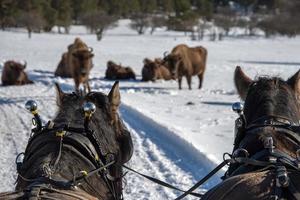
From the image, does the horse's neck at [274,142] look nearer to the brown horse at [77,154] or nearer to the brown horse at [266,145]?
the brown horse at [266,145]

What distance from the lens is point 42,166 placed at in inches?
122

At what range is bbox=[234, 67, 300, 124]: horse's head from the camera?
370 cm

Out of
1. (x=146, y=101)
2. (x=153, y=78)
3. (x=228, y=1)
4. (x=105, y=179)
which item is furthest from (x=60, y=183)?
(x=228, y=1)

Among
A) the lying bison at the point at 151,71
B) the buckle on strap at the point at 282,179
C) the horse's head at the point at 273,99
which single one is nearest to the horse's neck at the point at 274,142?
the horse's head at the point at 273,99

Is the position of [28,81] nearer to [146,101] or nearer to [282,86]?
[146,101]

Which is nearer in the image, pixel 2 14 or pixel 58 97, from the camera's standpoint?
pixel 58 97

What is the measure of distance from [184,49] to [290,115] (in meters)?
17.5

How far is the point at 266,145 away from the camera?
3.11 metres

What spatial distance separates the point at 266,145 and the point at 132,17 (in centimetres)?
7658

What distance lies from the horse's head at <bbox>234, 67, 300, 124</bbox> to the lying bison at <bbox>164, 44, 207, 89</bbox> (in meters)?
15.9

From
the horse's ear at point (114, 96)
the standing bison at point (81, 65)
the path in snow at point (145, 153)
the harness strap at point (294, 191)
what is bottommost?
the path in snow at point (145, 153)

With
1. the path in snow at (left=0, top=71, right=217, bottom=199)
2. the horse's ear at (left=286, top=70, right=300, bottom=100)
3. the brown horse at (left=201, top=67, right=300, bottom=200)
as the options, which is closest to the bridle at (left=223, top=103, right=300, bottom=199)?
the brown horse at (left=201, top=67, right=300, bottom=200)

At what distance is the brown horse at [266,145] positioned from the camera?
8.25ft

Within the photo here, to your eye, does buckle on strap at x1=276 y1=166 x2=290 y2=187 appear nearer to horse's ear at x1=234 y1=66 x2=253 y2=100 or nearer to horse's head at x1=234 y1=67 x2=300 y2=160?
horse's head at x1=234 y1=67 x2=300 y2=160
